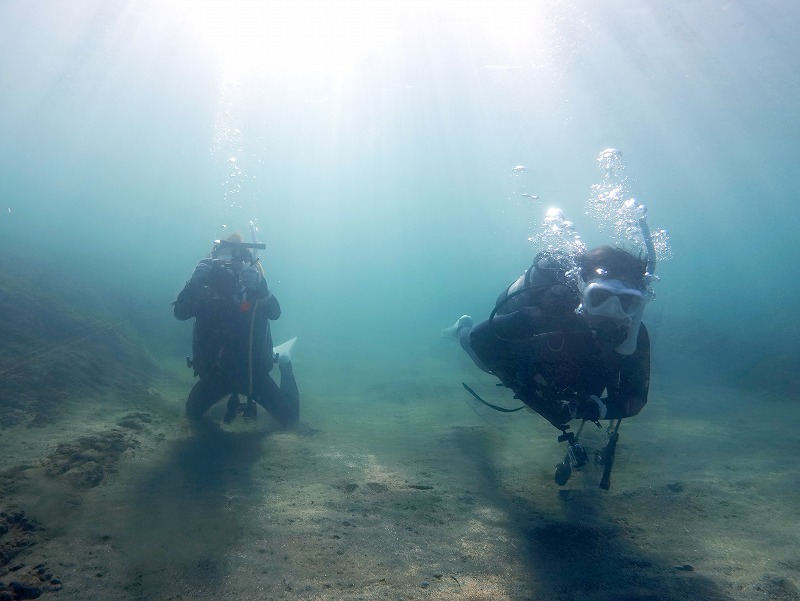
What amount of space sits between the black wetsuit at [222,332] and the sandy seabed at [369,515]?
616 millimetres

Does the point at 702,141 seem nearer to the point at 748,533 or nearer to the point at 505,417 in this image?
the point at 505,417

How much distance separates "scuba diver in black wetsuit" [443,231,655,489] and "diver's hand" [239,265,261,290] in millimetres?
3182

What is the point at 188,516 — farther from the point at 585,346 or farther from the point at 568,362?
the point at 585,346

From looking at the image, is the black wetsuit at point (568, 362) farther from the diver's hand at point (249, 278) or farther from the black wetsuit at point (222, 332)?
the black wetsuit at point (222, 332)

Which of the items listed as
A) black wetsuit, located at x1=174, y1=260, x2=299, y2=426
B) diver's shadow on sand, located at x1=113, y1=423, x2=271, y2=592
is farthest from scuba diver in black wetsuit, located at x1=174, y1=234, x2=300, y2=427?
diver's shadow on sand, located at x1=113, y1=423, x2=271, y2=592

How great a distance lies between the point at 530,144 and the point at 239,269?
3352 cm

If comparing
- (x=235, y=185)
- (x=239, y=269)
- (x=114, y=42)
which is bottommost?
(x=239, y=269)

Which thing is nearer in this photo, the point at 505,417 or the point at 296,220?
the point at 505,417

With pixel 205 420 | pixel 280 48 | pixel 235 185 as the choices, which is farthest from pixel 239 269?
pixel 235 185

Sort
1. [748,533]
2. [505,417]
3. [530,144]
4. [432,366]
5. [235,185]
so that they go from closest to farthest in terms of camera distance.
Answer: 1. [748,533]
2. [505,417]
3. [432,366]
4. [530,144]
5. [235,185]

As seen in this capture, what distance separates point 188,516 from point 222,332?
9.68ft

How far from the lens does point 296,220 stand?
127 metres

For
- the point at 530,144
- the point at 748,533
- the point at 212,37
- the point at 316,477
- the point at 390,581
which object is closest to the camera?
the point at 390,581

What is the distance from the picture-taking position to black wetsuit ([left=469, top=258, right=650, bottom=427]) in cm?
377
